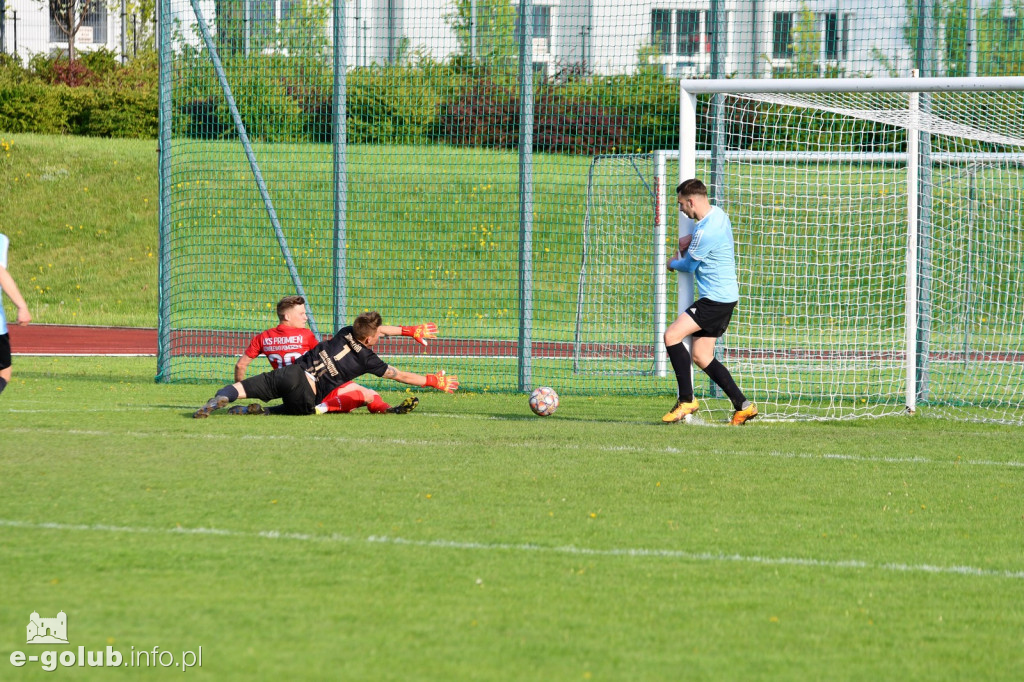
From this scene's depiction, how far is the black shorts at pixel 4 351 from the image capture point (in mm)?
8646

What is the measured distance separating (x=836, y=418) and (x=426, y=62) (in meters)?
6.78

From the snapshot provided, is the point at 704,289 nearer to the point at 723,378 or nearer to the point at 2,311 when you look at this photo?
the point at 723,378

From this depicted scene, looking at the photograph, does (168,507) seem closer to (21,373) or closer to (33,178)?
(21,373)

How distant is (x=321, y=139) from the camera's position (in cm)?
1428

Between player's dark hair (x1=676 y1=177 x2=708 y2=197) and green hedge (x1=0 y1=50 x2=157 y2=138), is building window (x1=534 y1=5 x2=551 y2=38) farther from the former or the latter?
green hedge (x1=0 y1=50 x2=157 y2=138)

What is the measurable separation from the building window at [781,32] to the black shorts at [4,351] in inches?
332

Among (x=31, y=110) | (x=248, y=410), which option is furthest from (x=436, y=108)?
(x=31, y=110)

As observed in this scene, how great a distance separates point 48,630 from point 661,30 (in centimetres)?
1162

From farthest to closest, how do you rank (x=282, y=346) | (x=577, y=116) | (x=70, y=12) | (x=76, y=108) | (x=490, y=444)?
(x=70, y=12) → (x=76, y=108) → (x=577, y=116) → (x=282, y=346) → (x=490, y=444)

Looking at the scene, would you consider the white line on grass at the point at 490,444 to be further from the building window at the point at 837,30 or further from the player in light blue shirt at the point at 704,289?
the building window at the point at 837,30

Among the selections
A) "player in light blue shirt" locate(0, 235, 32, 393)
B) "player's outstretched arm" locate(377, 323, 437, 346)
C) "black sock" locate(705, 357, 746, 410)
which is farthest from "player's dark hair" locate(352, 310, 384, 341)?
"black sock" locate(705, 357, 746, 410)

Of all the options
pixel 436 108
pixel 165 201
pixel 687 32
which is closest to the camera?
pixel 165 201

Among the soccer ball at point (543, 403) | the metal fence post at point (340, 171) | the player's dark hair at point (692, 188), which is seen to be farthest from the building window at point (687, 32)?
Answer: the soccer ball at point (543, 403)

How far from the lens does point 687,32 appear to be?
13750mm
